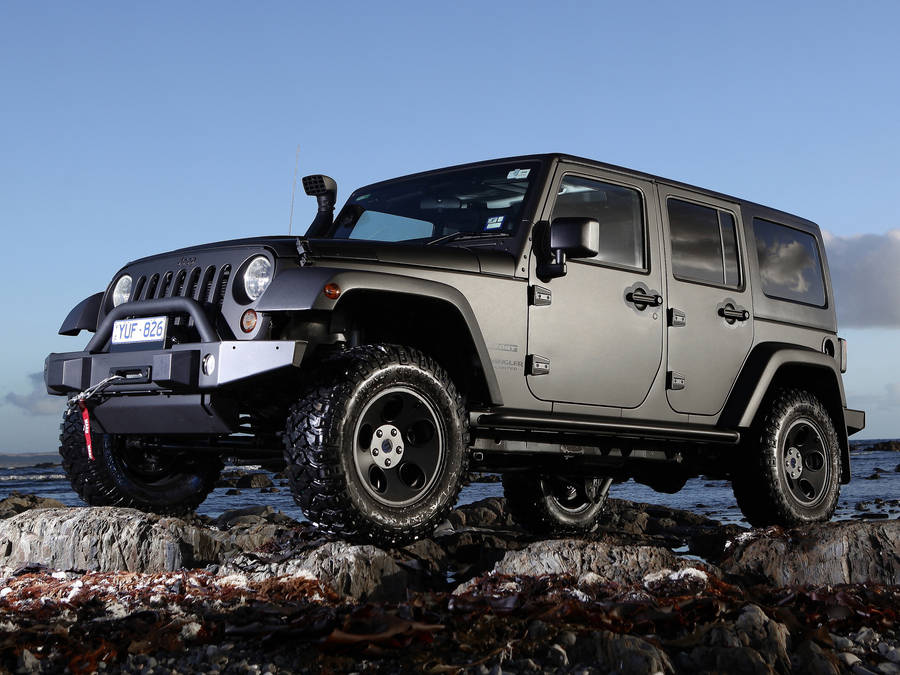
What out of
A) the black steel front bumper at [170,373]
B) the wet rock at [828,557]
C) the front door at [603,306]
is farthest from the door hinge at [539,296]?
the wet rock at [828,557]

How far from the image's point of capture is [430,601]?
375cm

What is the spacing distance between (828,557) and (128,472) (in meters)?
3.92

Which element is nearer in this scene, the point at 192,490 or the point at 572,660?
the point at 572,660

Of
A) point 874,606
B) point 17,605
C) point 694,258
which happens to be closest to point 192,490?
point 17,605

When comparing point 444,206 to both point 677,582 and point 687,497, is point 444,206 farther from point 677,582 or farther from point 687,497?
point 687,497

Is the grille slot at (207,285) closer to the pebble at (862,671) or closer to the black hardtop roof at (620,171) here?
the black hardtop roof at (620,171)

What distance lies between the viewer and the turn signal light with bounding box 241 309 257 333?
4.73 m

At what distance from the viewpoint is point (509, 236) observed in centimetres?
541

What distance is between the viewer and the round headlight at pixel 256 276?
15.6ft

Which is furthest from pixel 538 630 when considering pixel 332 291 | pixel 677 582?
pixel 332 291

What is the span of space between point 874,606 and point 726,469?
314cm

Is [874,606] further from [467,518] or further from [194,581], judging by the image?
[467,518]

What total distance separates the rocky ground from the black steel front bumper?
681mm

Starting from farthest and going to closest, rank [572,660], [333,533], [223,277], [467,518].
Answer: [467,518]
[223,277]
[333,533]
[572,660]
